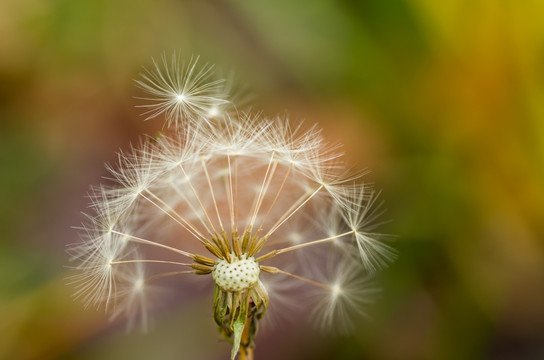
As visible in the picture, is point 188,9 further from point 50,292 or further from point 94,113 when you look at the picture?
point 50,292

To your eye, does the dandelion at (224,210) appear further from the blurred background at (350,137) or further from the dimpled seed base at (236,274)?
the blurred background at (350,137)

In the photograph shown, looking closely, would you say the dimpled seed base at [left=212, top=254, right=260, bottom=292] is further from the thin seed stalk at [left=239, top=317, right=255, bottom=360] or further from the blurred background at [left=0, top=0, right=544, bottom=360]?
the blurred background at [left=0, top=0, right=544, bottom=360]

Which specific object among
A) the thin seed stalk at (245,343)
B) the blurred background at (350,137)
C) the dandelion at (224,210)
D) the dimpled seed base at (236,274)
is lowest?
the thin seed stalk at (245,343)

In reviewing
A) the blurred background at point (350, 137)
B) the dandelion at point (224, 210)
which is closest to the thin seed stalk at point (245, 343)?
the dandelion at point (224, 210)

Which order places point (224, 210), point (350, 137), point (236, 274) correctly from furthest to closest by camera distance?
point (350, 137) < point (224, 210) < point (236, 274)

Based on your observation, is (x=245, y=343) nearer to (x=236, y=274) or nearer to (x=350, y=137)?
(x=236, y=274)

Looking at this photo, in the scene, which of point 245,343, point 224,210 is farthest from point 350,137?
point 245,343

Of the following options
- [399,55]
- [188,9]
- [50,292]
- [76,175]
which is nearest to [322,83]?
[399,55]
